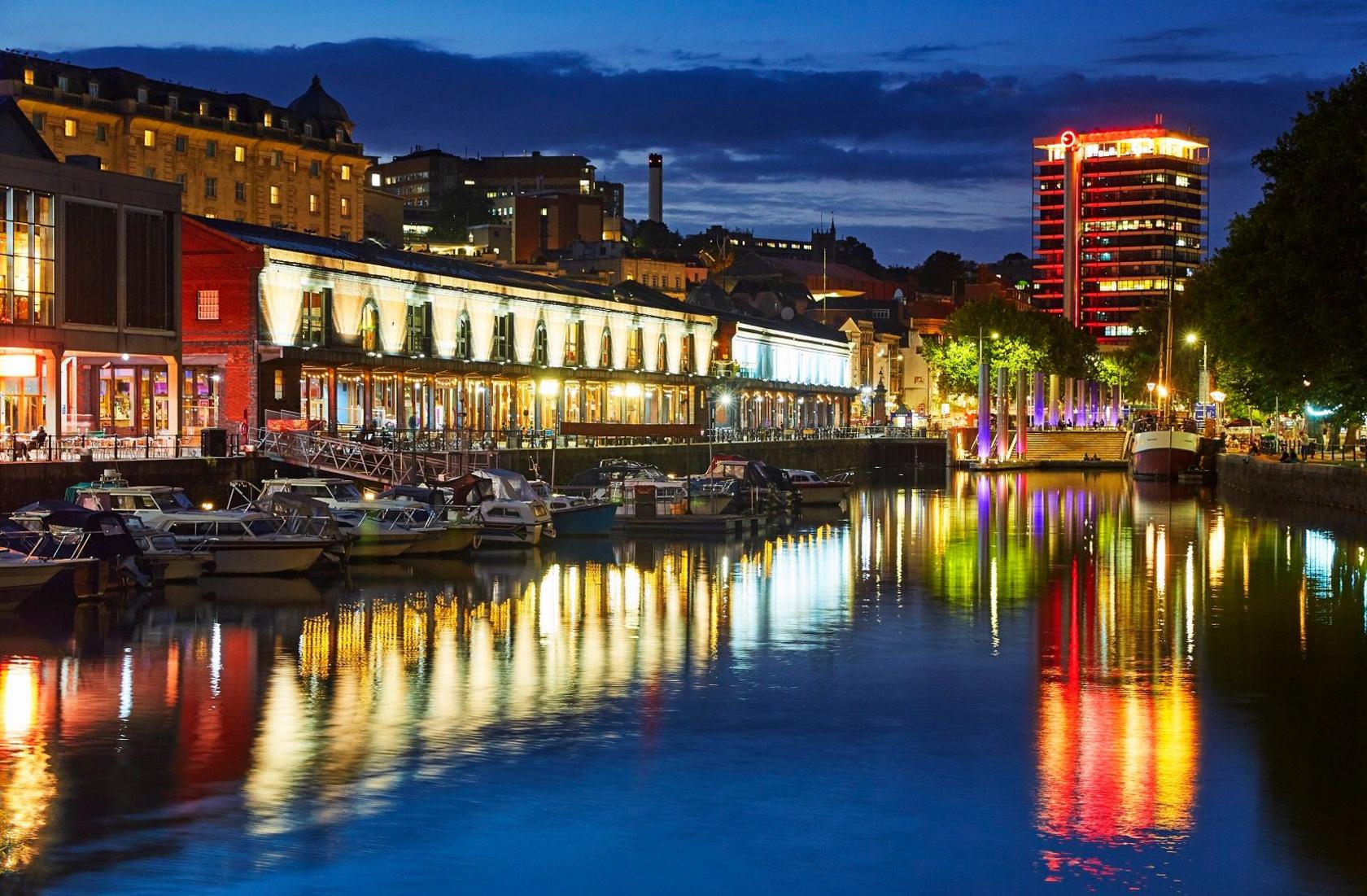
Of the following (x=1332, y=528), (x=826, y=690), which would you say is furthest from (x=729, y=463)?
(x=826, y=690)

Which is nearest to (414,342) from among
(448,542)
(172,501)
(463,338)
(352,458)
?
(463,338)

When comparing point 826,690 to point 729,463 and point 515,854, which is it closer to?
point 515,854

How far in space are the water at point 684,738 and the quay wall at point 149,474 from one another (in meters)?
10.5

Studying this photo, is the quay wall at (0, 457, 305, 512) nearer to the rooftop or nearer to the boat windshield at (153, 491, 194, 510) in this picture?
the boat windshield at (153, 491, 194, 510)

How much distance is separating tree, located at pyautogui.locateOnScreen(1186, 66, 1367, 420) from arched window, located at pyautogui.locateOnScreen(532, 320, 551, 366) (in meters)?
43.7

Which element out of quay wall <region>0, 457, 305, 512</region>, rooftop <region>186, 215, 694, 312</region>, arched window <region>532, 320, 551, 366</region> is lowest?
quay wall <region>0, 457, 305, 512</region>

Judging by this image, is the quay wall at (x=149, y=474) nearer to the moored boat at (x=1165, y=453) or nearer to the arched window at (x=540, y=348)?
the arched window at (x=540, y=348)

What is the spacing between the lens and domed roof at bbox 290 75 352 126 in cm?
15075

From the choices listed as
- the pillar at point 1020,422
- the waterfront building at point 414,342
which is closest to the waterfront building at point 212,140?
the waterfront building at point 414,342

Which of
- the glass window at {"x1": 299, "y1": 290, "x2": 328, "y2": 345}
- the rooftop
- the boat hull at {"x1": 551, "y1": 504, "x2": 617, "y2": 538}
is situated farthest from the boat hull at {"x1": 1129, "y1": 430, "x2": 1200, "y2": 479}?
the boat hull at {"x1": 551, "y1": 504, "x2": 617, "y2": 538}

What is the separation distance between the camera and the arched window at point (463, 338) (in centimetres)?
9881

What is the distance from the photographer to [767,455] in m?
123

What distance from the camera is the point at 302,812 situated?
70.4 feet

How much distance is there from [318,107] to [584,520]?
97.4m
